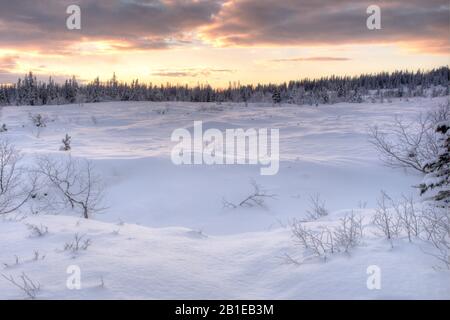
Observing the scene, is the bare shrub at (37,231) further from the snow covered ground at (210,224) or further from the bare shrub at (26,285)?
the bare shrub at (26,285)

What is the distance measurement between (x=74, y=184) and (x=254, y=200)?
5.28m

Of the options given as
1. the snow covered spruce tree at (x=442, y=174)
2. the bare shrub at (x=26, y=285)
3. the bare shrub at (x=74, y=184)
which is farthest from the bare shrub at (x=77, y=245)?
the snow covered spruce tree at (x=442, y=174)

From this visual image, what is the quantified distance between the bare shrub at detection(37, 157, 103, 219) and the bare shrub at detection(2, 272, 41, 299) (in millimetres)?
5685

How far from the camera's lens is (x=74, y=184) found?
11.3 m

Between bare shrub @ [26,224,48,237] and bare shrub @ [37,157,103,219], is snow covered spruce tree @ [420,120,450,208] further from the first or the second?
bare shrub @ [37,157,103,219]

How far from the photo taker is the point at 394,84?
94125 millimetres

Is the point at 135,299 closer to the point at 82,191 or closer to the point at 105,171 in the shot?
the point at 82,191

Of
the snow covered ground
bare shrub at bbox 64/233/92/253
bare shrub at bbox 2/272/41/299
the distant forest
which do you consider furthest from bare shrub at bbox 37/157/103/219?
the distant forest

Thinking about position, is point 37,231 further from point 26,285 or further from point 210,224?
point 210,224

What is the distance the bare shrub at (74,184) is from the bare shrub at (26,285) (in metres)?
5.69

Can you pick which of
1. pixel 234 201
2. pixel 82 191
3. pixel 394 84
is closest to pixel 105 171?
pixel 82 191

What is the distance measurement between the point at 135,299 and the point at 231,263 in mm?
1563

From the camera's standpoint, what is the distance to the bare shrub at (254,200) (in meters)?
10.2
